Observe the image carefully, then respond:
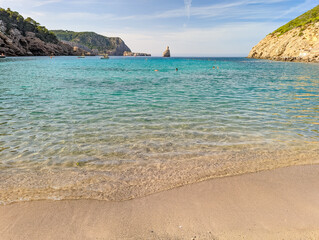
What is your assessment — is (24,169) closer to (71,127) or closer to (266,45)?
(71,127)

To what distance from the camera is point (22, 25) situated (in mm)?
157750

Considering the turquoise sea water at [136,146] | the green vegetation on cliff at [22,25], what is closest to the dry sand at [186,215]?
the turquoise sea water at [136,146]

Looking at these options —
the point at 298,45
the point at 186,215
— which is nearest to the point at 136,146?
the point at 186,215

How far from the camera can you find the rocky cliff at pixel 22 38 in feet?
390

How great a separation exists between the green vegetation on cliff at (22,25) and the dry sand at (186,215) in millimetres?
167770

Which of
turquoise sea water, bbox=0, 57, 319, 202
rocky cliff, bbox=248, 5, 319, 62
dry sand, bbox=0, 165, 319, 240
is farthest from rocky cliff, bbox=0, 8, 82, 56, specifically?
rocky cliff, bbox=248, 5, 319, 62

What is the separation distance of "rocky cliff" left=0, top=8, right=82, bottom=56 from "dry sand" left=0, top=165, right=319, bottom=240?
139m

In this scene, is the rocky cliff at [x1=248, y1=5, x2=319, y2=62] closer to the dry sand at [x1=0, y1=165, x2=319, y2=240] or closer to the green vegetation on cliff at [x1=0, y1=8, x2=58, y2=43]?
the dry sand at [x1=0, y1=165, x2=319, y2=240]

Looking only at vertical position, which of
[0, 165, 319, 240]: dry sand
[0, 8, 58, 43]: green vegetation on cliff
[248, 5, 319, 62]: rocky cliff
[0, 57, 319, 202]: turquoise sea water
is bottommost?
[0, 57, 319, 202]: turquoise sea water

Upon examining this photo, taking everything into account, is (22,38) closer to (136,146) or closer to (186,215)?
(136,146)

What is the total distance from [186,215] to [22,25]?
7831 inches

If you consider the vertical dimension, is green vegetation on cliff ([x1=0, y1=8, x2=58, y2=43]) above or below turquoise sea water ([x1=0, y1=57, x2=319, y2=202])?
above

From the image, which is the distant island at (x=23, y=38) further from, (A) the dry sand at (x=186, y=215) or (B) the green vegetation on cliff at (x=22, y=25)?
(A) the dry sand at (x=186, y=215)

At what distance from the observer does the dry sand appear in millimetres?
3568
